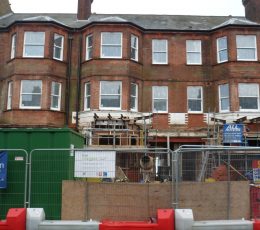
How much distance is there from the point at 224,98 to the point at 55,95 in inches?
429

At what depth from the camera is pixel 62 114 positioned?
81.2 ft

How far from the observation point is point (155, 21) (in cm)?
2855

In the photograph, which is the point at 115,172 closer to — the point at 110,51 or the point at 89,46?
the point at 110,51

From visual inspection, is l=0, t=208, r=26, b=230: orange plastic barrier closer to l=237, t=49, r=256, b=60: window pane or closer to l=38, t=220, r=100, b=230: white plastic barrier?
l=38, t=220, r=100, b=230: white plastic barrier

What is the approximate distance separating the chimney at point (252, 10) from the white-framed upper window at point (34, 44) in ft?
50.6

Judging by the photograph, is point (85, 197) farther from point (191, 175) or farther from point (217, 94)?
point (217, 94)

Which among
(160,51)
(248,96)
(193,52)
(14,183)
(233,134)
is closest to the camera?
(14,183)

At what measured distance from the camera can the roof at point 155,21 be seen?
25.7m

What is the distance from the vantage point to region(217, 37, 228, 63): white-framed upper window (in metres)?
25.6

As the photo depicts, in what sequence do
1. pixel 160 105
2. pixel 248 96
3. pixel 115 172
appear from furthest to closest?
pixel 160 105 → pixel 248 96 → pixel 115 172

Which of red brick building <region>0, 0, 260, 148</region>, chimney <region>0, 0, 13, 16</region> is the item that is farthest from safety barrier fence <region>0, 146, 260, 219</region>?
chimney <region>0, 0, 13, 16</region>

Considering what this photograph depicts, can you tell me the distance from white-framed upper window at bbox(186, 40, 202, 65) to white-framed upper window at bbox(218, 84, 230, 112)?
242 cm

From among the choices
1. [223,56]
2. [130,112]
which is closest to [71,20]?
[130,112]

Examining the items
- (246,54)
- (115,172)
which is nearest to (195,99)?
(246,54)
